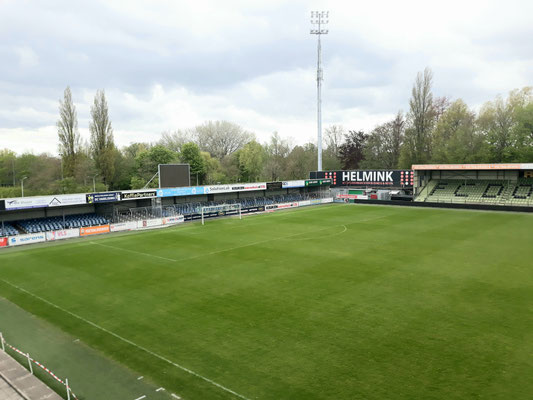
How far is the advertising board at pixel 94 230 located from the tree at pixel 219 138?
186 ft

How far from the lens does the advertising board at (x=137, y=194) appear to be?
37906 millimetres

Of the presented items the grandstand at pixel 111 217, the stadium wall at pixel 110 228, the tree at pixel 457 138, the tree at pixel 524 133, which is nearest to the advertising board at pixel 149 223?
the stadium wall at pixel 110 228

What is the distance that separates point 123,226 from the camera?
122 feet

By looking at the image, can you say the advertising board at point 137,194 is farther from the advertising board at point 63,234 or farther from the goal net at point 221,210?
the goal net at point 221,210

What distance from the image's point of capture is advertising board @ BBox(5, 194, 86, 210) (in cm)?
3094

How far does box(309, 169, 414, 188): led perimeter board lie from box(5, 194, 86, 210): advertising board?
1522 inches

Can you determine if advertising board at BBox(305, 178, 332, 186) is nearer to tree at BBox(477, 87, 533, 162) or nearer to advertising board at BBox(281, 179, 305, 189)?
advertising board at BBox(281, 179, 305, 189)

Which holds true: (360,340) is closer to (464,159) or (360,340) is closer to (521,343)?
(521,343)

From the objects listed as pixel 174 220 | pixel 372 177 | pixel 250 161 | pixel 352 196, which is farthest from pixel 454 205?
pixel 250 161

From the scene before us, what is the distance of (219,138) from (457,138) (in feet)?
173

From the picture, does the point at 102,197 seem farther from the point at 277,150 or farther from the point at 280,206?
the point at 277,150

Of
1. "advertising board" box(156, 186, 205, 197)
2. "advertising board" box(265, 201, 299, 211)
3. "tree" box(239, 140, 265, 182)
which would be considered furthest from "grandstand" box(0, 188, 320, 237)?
"tree" box(239, 140, 265, 182)

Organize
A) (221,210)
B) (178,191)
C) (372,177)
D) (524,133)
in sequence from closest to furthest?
(178,191)
(221,210)
(524,133)
(372,177)

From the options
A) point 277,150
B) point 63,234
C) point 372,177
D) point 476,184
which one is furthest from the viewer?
point 277,150
